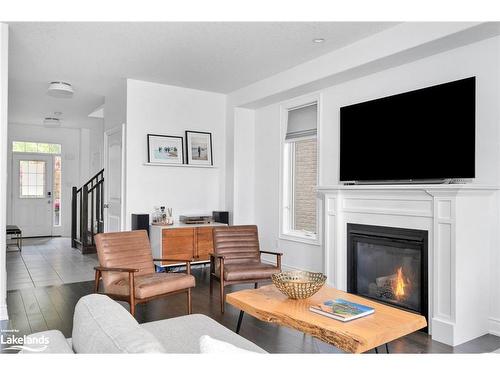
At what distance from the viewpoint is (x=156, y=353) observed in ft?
3.84

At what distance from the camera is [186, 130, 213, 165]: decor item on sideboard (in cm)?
616

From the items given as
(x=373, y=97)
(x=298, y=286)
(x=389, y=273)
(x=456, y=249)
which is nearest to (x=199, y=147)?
(x=373, y=97)

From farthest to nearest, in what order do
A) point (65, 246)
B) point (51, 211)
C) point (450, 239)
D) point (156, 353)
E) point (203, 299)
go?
point (51, 211) → point (65, 246) → point (203, 299) → point (450, 239) → point (156, 353)

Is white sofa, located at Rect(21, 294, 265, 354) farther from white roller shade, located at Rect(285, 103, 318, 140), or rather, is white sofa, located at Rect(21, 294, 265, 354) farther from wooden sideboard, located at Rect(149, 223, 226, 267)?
white roller shade, located at Rect(285, 103, 318, 140)

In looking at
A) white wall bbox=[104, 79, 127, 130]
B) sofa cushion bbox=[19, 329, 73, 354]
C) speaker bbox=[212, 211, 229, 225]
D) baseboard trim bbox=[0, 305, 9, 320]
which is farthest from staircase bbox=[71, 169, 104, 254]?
sofa cushion bbox=[19, 329, 73, 354]

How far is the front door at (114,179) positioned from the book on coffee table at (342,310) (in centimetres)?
399

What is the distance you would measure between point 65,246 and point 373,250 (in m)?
6.59

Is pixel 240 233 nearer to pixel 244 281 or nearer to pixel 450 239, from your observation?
pixel 244 281

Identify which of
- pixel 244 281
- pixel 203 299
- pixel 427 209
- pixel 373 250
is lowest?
pixel 203 299

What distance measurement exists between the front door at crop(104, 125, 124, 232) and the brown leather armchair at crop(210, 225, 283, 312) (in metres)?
2.08

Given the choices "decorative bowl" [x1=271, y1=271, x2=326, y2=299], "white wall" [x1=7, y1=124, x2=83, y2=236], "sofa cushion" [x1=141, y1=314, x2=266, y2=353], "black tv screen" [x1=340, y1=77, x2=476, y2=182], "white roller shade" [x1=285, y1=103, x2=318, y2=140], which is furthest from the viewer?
"white wall" [x1=7, y1=124, x2=83, y2=236]

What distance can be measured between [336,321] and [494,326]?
1.86 m

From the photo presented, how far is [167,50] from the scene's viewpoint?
4.45m
